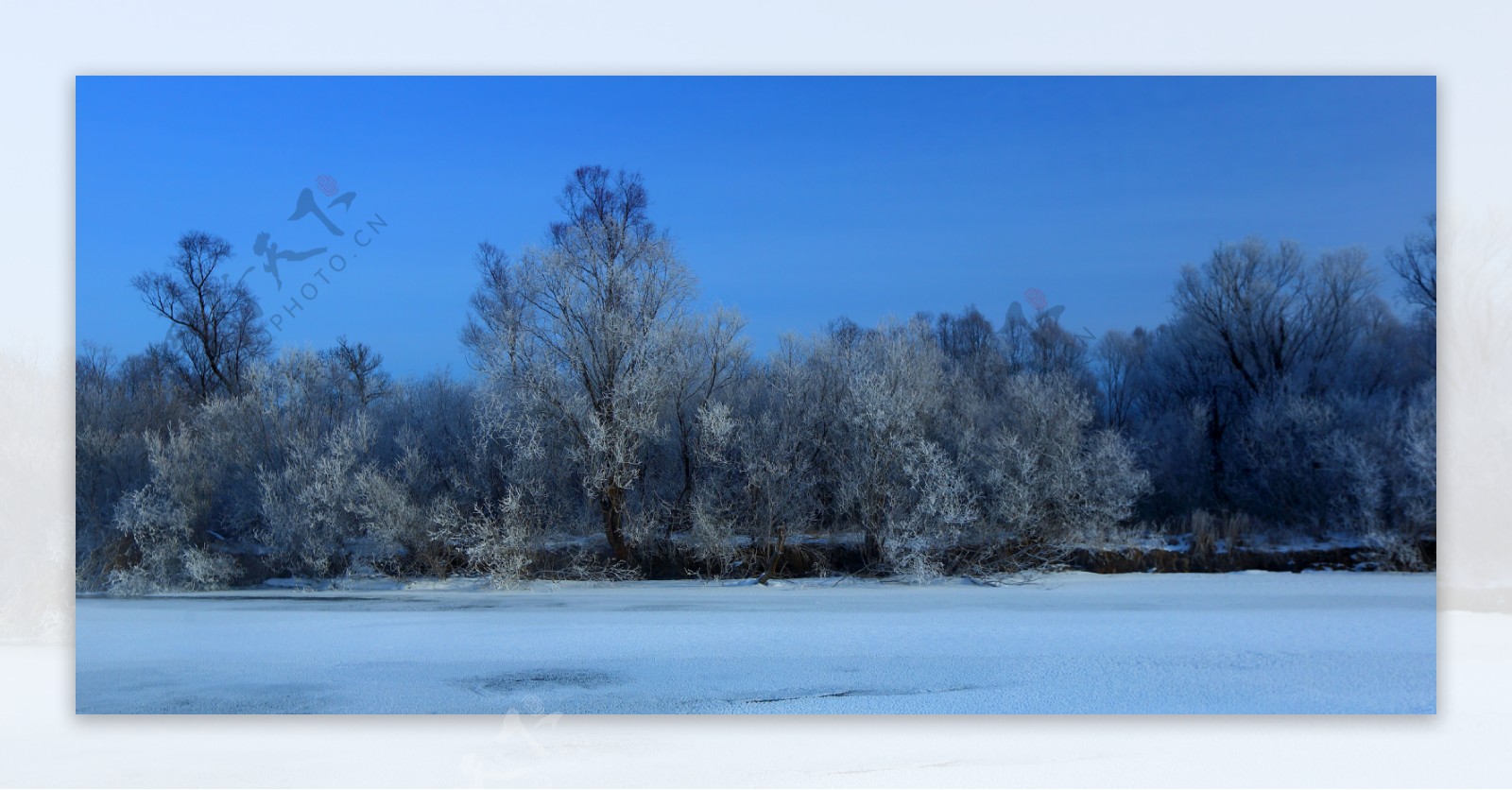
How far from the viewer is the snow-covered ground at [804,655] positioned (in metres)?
5.09

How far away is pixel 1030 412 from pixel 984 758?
2.55 meters

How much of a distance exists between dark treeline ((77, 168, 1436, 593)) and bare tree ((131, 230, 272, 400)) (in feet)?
0.06

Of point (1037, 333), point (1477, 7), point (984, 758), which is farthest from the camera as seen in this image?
point (1037, 333)

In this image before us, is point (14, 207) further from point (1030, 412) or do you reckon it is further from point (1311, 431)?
point (1311, 431)

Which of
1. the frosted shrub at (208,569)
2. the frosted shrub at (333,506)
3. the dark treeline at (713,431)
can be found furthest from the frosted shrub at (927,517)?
the frosted shrub at (208,569)

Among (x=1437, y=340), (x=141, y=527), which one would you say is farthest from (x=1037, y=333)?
(x=141, y=527)

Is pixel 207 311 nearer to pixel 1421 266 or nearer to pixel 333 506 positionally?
pixel 333 506

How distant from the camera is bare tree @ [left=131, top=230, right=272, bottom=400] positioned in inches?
230

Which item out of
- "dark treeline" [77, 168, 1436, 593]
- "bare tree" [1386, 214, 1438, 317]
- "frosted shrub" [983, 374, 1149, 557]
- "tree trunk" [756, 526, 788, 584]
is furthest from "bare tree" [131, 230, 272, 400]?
"bare tree" [1386, 214, 1438, 317]

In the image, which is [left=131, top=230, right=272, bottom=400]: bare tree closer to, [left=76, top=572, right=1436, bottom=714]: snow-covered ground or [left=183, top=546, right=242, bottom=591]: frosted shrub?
[left=183, top=546, right=242, bottom=591]: frosted shrub

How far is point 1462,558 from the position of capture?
5285mm

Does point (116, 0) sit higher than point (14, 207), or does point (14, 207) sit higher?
point (116, 0)

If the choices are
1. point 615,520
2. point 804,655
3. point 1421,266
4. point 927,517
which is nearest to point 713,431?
point 615,520

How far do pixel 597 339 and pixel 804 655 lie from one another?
2775mm
